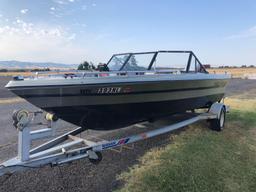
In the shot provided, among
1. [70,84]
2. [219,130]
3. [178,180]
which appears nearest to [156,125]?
[219,130]

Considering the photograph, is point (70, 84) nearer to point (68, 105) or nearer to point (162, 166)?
point (68, 105)

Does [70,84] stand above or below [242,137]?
above

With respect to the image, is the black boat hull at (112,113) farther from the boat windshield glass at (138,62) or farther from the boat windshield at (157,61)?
the boat windshield glass at (138,62)

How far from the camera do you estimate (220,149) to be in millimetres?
5285

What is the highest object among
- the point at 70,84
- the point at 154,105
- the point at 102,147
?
Answer: the point at 70,84

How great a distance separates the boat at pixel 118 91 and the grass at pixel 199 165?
2.50 ft

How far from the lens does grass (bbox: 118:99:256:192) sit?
3756 mm

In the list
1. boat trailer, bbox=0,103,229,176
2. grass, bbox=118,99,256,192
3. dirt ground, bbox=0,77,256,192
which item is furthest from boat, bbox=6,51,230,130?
grass, bbox=118,99,256,192

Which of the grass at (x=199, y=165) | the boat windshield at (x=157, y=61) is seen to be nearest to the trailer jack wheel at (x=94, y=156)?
the grass at (x=199, y=165)

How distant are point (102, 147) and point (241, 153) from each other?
2.93 meters

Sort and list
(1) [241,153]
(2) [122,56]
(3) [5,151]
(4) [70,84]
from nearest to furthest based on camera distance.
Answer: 1. (4) [70,84]
2. (3) [5,151]
3. (1) [241,153]
4. (2) [122,56]

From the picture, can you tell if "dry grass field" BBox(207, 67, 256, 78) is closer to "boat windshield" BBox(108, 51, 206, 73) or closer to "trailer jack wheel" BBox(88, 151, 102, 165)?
"boat windshield" BBox(108, 51, 206, 73)

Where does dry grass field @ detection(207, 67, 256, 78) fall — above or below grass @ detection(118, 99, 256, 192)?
above

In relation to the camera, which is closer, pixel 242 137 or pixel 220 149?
pixel 220 149
